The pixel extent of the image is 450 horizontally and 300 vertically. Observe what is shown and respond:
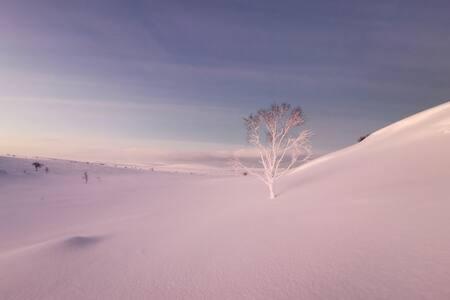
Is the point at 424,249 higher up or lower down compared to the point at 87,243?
higher up

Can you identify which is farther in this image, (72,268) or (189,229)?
(189,229)

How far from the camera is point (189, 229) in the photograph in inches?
314

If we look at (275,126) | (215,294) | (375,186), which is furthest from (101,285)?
(275,126)

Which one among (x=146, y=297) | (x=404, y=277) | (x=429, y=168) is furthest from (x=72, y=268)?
(x=429, y=168)

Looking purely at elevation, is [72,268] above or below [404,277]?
below

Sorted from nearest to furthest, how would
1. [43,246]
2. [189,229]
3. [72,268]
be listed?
[72,268]
[43,246]
[189,229]

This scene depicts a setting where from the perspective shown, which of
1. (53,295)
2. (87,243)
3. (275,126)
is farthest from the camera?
(275,126)

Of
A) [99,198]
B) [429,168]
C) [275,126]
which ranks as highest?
[275,126]

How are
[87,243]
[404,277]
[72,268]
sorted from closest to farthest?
[404,277] → [72,268] → [87,243]

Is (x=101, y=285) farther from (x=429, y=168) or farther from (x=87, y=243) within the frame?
(x=429, y=168)

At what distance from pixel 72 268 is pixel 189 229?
3.22 meters

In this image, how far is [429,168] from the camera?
9.15 meters

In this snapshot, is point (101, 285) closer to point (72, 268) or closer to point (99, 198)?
point (72, 268)

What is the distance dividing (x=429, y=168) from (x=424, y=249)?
6.24 metres
